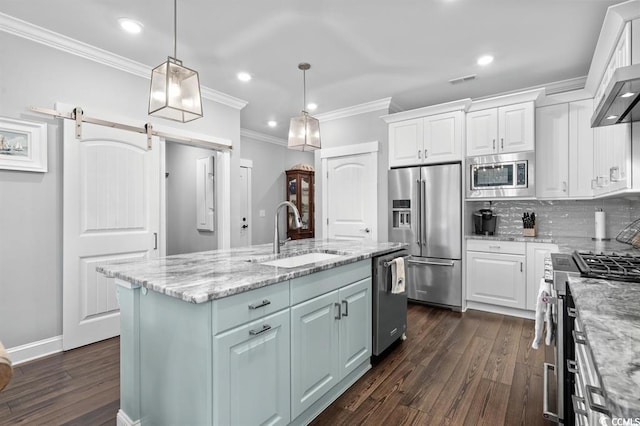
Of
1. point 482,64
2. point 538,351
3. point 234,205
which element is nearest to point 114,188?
point 234,205

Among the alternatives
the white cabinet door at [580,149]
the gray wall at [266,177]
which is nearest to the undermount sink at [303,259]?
the white cabinet door at [580,149]

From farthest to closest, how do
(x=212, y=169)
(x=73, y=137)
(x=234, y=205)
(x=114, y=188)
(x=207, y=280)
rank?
(x=212, y=169)
(x=234, y=205)
(x=114, y=188)
(x=73, y=137)
(x=207, y=280)

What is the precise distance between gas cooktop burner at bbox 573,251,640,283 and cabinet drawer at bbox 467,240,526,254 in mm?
1690

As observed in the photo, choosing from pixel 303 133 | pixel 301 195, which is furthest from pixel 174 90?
pixel 301 195

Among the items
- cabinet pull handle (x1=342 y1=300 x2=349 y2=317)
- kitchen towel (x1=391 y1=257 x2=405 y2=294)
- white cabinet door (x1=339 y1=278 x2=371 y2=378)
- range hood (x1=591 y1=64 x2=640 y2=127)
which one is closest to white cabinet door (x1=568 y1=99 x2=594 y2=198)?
range hood (x1=591 y1=64 x2=640 y2=127)

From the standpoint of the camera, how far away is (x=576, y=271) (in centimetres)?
162

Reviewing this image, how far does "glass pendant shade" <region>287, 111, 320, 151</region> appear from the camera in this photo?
119 inches

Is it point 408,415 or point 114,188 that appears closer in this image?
point 408,415

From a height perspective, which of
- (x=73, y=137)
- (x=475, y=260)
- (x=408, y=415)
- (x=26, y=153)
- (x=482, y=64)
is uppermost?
(x=482, y=64)

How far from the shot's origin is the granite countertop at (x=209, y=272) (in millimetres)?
1389

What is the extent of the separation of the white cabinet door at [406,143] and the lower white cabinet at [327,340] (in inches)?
90.8

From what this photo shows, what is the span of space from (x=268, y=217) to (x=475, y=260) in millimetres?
4046

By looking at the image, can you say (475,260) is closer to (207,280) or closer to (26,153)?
(207,280)

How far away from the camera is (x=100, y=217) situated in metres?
3.05
